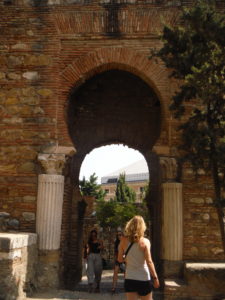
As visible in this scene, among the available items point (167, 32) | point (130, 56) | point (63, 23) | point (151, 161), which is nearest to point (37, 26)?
point (63, 23)

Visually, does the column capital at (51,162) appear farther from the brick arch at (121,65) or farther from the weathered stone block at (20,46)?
the weathered stone block at (20,46)

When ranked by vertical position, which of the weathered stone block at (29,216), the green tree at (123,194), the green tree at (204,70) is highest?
the green tree at (123,194)

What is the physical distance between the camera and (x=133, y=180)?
196 ft

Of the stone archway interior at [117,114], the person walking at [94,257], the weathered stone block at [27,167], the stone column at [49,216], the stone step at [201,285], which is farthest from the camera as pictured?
the stone archway interior at [117,114]

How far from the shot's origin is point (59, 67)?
7.77m

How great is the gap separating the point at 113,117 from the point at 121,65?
282 centimetres

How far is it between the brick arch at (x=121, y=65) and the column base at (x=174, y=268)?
A: 2.93 meters

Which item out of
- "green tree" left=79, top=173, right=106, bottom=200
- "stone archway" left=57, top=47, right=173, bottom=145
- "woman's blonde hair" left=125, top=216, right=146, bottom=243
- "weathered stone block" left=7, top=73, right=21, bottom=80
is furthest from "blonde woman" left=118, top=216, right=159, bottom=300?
"green tree" left=79, top=173, right=106, bottom=200

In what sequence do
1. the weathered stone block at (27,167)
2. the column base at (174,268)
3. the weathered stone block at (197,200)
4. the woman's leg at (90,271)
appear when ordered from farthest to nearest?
the woman's leg at (90,271) < the weathered stone block at (27,167) < the weathered stone block at (197,200) < the column base at (174,268)

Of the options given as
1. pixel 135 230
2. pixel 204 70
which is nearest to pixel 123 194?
pixel 204 70

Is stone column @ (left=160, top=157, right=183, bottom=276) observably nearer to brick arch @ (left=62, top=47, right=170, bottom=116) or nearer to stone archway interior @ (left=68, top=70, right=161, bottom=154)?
brick arch @ (left=62, top=47, right=170, bottom=116)

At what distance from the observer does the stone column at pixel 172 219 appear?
6988mm

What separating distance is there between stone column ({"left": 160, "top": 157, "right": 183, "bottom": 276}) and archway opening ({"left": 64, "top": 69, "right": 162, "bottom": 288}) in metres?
3.15

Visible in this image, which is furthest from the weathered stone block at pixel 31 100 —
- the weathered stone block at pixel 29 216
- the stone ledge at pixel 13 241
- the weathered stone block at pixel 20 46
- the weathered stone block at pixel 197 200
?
the weathered stone block at pixel 197 200
